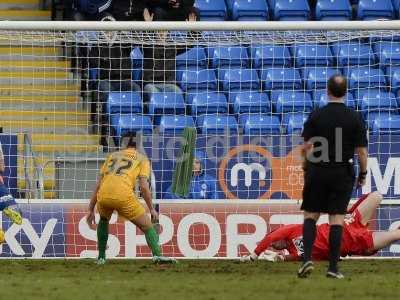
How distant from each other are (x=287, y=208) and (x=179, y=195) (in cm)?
146

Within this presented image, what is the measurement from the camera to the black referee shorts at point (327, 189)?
13.2 m

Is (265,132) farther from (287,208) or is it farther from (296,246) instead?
(296,246)

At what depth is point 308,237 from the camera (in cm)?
1321

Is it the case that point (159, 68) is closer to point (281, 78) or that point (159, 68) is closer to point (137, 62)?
point (137, 62)

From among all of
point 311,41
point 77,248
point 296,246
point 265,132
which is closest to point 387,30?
point 311,41

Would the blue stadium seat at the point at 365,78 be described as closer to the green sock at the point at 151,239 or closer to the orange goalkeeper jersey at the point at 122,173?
the orange goalkeeper jersey at the point at 122,173

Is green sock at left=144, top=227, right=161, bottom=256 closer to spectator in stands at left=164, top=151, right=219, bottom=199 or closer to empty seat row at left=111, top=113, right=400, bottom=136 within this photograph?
spectator in stands at left=164, top=151, right=219, bottom=199

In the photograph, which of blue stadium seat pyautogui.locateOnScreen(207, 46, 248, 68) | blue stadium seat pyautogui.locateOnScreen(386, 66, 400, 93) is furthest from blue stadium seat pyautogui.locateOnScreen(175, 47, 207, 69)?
blue stadium seat pyautogui.locateOnScreen(386, 66, 400, 93)

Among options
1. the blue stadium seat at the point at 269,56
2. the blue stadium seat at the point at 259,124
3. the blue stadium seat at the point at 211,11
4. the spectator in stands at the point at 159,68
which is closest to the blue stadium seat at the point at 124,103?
the spectator in stands at the point at 159,68

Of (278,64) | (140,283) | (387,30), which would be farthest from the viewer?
(278,64)

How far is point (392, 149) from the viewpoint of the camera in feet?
58.5

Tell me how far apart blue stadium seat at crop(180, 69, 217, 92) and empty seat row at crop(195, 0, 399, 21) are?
3995 millimetres

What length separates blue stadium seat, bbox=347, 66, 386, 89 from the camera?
60.3 feet

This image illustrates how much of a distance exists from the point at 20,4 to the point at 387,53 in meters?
7.12
